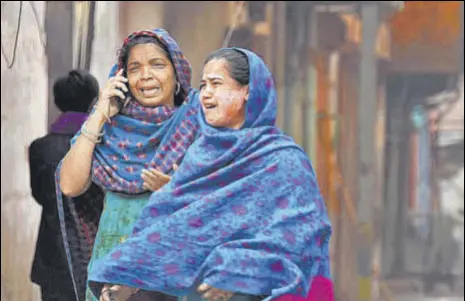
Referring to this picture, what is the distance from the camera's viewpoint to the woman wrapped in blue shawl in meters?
2.73

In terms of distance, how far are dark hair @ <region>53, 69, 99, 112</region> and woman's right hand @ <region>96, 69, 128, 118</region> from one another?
109 centimetres

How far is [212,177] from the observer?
2.80 m

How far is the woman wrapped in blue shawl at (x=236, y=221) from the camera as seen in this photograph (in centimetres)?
273

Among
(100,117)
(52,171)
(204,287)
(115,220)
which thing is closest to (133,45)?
(100,117)

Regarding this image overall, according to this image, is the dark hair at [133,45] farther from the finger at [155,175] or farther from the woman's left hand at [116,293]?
the woman's left hand at [116,293]

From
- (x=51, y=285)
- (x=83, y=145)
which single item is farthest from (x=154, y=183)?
(x=51, y=285)

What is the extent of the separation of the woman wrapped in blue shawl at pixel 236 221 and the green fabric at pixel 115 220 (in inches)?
8.6

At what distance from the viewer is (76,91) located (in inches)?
165

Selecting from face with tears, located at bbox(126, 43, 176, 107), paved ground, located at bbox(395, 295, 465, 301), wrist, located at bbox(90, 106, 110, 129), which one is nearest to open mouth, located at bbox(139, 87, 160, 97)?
face with tears, located at bbox(126, 43, 176, 107)

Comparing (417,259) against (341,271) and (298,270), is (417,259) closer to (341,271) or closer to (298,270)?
(341,271)

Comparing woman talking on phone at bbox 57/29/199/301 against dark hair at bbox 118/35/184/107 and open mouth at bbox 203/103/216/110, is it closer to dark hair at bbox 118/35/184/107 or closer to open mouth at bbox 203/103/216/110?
dark hair at bbox 118/35/184/107

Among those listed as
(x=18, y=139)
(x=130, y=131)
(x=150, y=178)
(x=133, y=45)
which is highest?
(x=133, y=45)

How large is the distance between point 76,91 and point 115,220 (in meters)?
1.19

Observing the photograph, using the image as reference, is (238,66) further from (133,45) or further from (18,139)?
(18,139)
